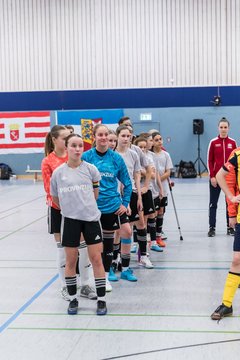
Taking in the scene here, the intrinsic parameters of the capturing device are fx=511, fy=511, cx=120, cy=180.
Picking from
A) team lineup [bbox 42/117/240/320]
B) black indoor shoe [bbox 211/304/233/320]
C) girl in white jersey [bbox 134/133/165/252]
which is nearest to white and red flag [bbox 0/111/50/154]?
girl in white jersey [bbox 134/133/165/252]

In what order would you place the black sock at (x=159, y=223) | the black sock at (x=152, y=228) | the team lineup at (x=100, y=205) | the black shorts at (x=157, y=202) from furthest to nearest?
the black sock at (x=159, y=223) < the black shorts at (x=157, y=202) < the black sock at (x=152, y=228) < the team lineup at (x=100, y=205)

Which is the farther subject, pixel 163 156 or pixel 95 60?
pixel 95 60

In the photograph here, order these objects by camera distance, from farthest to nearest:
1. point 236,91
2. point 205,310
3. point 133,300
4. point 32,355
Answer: point 236,91
point 133,300
point 205,310
point 32,355

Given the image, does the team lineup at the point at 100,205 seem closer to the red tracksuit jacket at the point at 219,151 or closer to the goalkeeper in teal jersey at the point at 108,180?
the goalkeeper in teal jersey at the point at 108,180

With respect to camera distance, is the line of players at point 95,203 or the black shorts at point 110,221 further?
the black shorts at point 110,221

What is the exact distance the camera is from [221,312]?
429cm

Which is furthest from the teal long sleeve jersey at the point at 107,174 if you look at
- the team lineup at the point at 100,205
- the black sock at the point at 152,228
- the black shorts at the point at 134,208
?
the black sock at the point at 152,228

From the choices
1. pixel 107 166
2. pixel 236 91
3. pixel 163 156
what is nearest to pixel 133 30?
pixel 236 91

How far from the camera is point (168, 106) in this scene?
19125 millimetres

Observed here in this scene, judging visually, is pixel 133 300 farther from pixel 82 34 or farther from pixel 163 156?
pixel 82 34

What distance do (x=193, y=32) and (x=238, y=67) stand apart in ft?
7.02

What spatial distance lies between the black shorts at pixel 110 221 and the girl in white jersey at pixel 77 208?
506mm

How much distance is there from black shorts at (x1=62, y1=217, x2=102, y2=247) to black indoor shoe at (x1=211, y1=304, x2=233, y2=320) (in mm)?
1166

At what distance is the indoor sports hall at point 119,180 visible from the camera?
423cm
